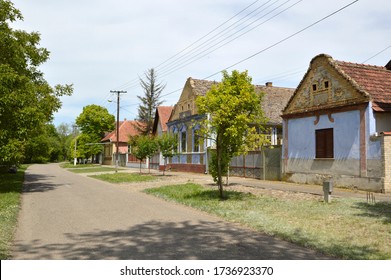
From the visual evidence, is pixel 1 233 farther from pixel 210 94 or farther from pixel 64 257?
pixel 210 94

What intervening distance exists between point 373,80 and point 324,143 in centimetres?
390

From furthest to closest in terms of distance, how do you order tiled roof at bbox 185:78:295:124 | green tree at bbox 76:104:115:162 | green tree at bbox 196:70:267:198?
green tree at bbox 76:104:115:162, tiled roof at bbox 185:78:295:124, green tree at bbox 196:70:267:198

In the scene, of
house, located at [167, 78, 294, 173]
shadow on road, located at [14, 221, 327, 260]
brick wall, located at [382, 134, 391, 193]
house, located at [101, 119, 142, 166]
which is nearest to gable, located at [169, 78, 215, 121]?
house, located at [167, 78, 294, 173]

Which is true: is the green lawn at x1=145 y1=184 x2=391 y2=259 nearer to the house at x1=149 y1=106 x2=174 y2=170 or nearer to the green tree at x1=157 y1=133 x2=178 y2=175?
the green tree at x1=157 y1=133 x2=178 y2=175

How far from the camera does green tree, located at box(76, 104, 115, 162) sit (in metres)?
67.5

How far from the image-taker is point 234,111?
12.8 m

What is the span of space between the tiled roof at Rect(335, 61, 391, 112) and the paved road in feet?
33.6

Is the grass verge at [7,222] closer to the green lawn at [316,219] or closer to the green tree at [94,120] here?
the green lawn at [316,219]

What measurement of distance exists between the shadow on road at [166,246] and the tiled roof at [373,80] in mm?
11232

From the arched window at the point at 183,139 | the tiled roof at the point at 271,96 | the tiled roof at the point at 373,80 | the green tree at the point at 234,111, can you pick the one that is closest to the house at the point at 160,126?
the arched window at the point at 183,139

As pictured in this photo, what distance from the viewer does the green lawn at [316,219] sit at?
7047 mm

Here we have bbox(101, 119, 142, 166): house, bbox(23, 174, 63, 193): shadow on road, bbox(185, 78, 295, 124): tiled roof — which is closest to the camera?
bbox(23, 174, 63, 193): shadow on road

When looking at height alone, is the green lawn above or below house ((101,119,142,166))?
below

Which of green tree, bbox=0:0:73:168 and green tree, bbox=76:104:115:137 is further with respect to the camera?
green tree, bbox=76:104:115:137
